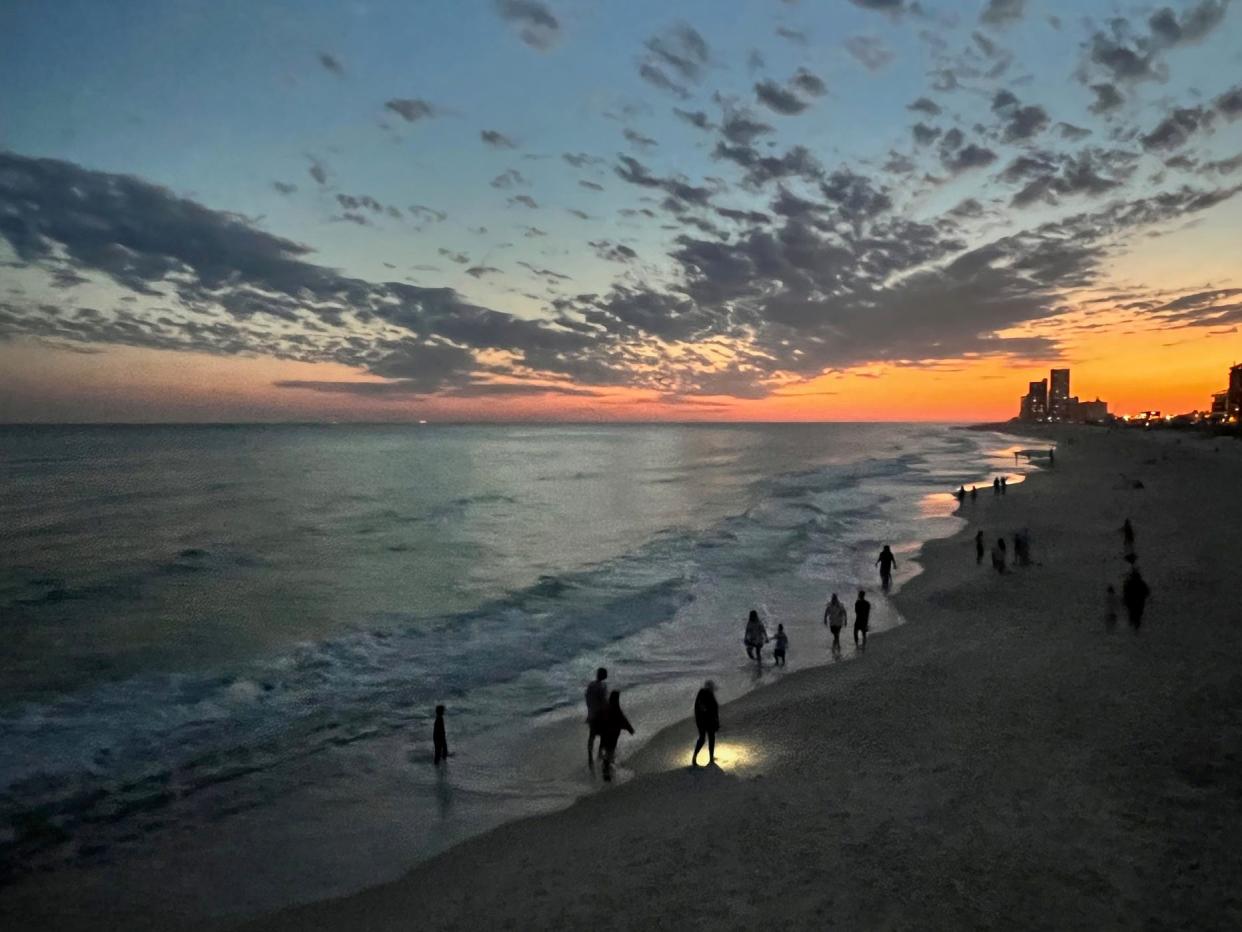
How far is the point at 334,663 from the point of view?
60.5ft

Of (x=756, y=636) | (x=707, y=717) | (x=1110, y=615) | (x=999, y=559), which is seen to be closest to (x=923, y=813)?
(x=707, y=717)

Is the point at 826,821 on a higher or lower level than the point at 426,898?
higher

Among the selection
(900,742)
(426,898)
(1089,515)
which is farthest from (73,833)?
(1089,515)

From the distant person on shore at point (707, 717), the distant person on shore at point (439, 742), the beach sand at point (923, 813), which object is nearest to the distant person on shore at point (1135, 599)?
the beach sand at point (923, 813)

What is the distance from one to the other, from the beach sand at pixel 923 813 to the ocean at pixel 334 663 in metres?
1.29

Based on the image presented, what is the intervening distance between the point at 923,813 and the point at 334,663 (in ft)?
47.8

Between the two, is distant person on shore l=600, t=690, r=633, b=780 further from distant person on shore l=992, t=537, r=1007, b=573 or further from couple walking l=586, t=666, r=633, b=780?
distant person on shore l=992, t=537, r=1007, b=573

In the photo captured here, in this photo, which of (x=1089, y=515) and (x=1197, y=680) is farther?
(x=1089, y=515)

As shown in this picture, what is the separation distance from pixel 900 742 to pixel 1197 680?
565cm

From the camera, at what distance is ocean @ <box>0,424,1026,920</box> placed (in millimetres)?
10008

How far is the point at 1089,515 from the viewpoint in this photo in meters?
36.6

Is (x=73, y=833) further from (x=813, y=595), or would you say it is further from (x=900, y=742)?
(x=813, y=595)

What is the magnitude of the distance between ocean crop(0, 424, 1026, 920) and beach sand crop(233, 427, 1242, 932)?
129 centimetres

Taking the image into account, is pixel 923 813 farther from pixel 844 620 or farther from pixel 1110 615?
pixel 1110 615
